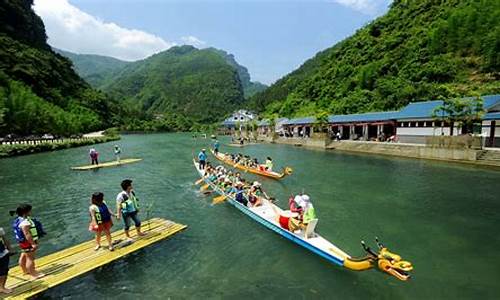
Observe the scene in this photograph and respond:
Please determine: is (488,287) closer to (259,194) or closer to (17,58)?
(259,194)

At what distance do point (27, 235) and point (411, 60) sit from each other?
281 ft

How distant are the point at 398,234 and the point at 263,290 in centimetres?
750

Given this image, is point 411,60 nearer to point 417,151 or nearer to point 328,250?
point 417,151

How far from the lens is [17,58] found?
3615 inches

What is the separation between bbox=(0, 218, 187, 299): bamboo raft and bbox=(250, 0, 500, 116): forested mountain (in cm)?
3882

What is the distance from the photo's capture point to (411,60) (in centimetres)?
7500

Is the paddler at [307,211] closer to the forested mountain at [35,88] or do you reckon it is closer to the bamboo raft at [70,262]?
the bamboo raft at [70,262]

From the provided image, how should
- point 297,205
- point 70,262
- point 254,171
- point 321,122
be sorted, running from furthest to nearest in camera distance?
point 321,122 → point 254,171 → point 297,205 → point 70,262

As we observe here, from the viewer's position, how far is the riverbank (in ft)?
92.2

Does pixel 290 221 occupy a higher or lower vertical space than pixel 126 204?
lower

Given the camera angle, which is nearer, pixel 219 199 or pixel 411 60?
pixel 219 199

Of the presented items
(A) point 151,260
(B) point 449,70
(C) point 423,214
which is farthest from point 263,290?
(B) point 449,70

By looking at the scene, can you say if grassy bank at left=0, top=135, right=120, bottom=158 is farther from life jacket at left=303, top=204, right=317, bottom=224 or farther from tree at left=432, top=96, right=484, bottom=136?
tree at left=432, top=96, right=484, bottom=136

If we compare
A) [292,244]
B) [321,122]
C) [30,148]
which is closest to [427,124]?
[321,122]
